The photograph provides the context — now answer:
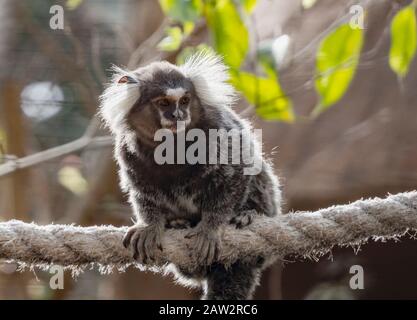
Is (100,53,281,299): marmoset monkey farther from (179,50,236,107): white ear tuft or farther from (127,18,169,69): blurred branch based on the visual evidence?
(127,18,169,69): blurred branch

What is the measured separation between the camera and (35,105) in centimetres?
335

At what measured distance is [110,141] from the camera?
119 inches

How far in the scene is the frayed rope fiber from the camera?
182 centimetres

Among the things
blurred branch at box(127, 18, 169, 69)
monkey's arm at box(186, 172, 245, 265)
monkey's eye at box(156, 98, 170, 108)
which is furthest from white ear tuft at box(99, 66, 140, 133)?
blurred branch at box(127, 18, 169, 69)

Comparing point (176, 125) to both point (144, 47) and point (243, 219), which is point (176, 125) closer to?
point (243, 219)

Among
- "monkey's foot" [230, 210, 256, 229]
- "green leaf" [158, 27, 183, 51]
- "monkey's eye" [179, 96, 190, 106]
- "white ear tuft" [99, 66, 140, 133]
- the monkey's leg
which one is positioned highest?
"green leaf" [158, 27, 183, 51]

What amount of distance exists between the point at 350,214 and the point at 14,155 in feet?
5.93

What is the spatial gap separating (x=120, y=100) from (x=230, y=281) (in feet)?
2.16

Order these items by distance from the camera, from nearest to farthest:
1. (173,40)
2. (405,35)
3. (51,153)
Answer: (405,35) < (173,40) < (51,153)

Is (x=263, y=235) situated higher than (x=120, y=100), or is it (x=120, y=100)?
(x=120, y=100)

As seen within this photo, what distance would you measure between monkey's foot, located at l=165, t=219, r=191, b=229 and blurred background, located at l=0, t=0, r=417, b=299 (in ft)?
2.91

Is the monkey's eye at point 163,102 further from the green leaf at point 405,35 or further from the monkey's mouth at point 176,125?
the green leaf at point 405,35

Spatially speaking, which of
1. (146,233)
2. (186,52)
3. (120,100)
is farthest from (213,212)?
(186,52)

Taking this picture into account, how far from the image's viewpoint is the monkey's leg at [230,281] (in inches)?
85.7
